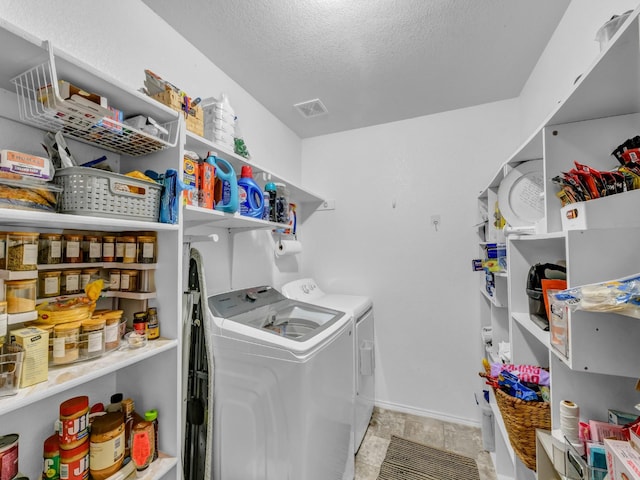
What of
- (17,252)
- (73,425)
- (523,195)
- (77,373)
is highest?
(523,195)

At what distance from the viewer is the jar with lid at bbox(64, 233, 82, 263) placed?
1013mm

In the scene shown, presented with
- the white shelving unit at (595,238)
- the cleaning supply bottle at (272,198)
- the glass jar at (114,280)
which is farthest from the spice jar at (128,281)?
the white shelving unit at (595,238)

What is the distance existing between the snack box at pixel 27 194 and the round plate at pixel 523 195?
75.0 inches

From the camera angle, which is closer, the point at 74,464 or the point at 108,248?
the point at 74,464

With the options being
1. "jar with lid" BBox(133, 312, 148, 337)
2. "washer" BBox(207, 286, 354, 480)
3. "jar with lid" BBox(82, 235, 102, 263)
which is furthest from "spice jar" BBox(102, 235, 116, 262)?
"washer" BBox(207, 286, 354, 480)

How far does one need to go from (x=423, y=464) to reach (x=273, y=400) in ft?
4.56

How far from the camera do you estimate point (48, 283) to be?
947 mm

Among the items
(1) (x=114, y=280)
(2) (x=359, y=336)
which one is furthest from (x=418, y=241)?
(1) (x=114, y=280)

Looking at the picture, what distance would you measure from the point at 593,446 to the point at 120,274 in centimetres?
167

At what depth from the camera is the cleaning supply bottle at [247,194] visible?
5.24 ft

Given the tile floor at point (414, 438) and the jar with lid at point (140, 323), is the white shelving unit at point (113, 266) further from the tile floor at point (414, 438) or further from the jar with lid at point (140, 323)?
the tile floor at point (414, 438)

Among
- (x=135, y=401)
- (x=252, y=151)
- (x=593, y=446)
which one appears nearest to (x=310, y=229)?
(x=252, y=151)

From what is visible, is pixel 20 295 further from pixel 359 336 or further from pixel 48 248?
pixel 359 336

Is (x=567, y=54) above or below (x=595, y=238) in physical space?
above
